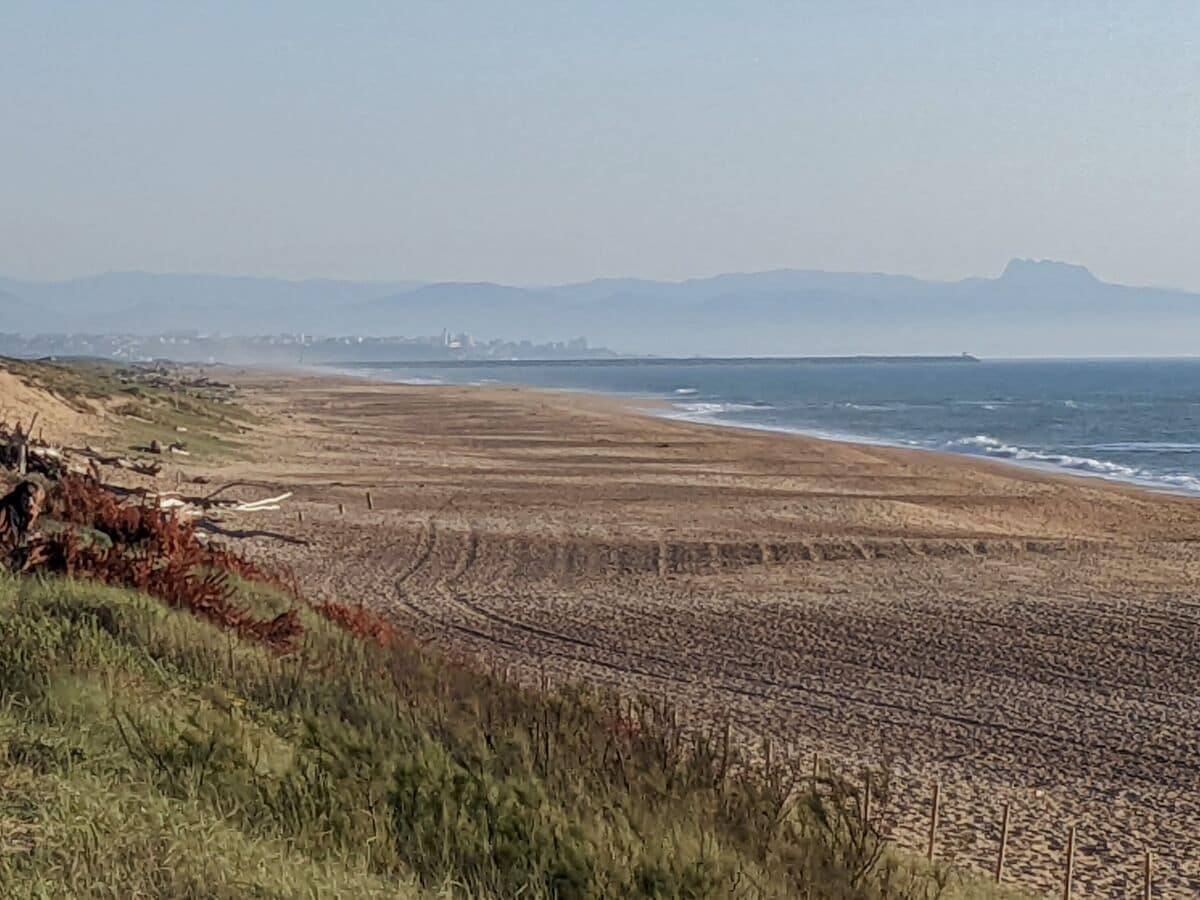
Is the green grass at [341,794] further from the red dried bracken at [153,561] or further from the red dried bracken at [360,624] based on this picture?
the red dried bracken at [360,624]

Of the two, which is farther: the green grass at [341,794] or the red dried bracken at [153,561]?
the red dried bracken at [153,561]

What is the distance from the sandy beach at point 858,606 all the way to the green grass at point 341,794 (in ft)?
7.41

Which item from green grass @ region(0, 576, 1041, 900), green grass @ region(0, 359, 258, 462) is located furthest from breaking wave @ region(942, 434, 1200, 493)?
green grass @ region(0, 576, 1041, 900)

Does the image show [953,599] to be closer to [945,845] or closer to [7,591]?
[945,845]

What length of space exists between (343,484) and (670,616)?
1573 cm

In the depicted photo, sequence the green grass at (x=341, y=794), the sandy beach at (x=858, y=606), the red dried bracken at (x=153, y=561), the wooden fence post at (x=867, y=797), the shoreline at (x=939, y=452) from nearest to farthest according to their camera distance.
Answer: the green grass at (x=341, y=794) < the wooden fence post at (x=867, y=797) < the red dried bracken at (x=153, y=561) < the sandy beach at (x=858, y=606) < the shoreline at (x=939, y=452)

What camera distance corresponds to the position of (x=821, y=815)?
6.72 m

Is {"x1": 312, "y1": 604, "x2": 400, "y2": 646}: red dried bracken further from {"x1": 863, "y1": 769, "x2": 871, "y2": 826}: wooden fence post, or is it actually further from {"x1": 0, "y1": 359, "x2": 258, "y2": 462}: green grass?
{"x1": 0, "y1": 359, "x2": 258, "y2": 462}: green grass

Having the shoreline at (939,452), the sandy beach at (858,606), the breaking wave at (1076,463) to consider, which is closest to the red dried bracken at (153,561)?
the sandy beach at (858,606)

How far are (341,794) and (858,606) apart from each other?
1608 cm

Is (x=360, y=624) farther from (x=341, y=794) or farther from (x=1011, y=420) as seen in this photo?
(x=1011, y=420)

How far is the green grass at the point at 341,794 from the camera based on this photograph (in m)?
4.71

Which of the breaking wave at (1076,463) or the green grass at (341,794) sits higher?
the green grass at (341,794)

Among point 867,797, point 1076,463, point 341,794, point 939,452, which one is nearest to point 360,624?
point 867,797
